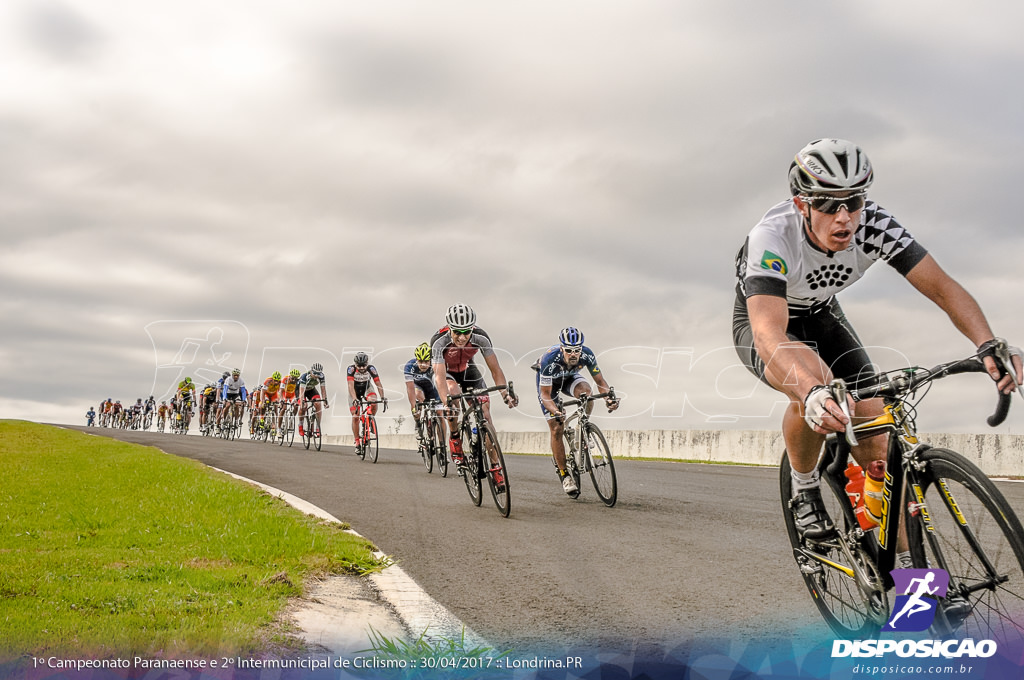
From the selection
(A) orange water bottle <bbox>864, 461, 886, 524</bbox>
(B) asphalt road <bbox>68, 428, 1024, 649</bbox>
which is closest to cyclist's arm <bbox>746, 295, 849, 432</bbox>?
(A) orange water bottle <bbox>864, 461, 886, 524</bbox>

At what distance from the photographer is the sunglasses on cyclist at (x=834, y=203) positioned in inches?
152

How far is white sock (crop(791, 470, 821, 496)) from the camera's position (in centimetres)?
429

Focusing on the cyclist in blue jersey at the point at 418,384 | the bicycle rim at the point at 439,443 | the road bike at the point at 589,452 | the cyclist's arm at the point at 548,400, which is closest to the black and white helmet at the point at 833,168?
the road bike at the point at 589,452

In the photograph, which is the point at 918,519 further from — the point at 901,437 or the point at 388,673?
the point at 388,673

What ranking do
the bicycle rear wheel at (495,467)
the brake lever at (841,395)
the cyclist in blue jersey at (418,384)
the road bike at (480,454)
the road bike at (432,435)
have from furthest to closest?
the cyclist in blue jersey at (418,384) → the road bike at (432,435) → the road bike at (480,454) → the bicycle rear wheel at (495,467) → the brake lever at (841,395)

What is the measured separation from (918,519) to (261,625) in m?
2.97

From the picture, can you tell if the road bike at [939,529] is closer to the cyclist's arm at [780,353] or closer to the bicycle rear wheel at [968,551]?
the bicycle rear wheel at [968,551]

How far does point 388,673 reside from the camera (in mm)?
3691

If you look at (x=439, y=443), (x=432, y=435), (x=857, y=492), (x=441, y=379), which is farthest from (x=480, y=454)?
(x=857, y=492)

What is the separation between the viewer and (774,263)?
156 inches

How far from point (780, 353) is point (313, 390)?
877 inches

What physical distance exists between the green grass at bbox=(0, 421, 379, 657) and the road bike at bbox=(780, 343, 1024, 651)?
8.50 ft

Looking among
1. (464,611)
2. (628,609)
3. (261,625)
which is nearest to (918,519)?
(628,609)

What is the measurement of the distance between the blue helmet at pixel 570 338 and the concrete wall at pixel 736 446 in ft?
31.0
